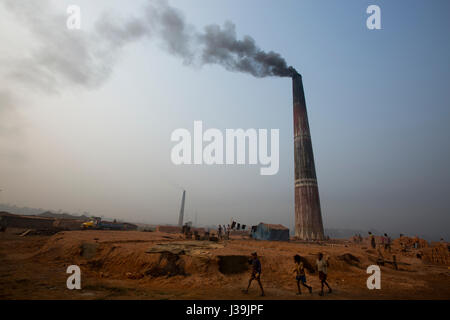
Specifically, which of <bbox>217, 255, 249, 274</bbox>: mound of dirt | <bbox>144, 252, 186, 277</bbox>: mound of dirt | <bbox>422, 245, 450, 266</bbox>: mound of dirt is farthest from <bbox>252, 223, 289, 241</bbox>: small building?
<bbox>144, 252, 186, 277</bbox>: mound of dirt

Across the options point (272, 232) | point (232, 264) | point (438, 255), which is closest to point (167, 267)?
point (232, 264)

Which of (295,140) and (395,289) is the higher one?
(295,140)

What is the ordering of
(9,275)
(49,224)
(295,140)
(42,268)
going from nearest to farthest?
(9,275) → (42,268) → (295,140) → (49,224)

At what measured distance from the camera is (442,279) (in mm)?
13445

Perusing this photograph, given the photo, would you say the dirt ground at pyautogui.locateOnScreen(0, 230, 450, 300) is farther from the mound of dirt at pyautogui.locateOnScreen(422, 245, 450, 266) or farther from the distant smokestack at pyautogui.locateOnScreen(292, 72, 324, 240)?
the distant smokestack at pyautogui.locateOnScreen(292, 72, 324, 240)

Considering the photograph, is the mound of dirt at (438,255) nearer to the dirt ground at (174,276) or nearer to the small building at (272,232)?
the dirt ground at (174,276)

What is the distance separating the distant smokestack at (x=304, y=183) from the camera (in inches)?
1218

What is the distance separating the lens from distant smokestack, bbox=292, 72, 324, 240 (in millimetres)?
30938

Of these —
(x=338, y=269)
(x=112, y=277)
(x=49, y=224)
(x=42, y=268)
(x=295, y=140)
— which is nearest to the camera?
(x=112, y=277)
